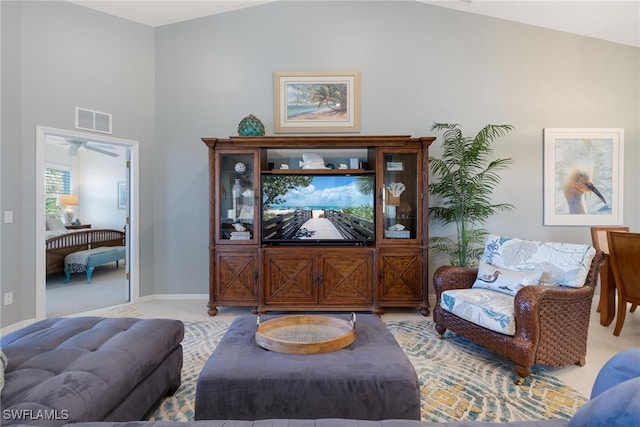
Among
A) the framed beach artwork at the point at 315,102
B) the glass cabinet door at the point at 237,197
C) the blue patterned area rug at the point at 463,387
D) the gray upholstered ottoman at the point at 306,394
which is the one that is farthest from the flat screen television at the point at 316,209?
the gray upholstered ottoman at the point at 306,394

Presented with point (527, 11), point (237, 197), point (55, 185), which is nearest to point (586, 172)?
point (527, 11)

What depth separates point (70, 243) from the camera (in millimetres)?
4828

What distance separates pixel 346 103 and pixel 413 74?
0.92 m

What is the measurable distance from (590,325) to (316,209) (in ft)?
10.1

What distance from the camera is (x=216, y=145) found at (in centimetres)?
334

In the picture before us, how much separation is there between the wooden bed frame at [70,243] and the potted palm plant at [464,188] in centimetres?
547

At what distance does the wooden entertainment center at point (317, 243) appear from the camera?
3.31m

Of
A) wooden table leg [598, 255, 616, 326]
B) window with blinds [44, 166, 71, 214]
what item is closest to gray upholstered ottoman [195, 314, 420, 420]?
wooden table leg [598, 255, 616, 326]

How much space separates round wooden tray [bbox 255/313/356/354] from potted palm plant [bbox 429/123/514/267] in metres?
2.12

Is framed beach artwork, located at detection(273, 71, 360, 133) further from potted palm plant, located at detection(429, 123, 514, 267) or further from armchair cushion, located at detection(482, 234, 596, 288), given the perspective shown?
armchair cushion, located at detection(482, 234, 596, 288)

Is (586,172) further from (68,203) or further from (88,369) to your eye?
(68,203)

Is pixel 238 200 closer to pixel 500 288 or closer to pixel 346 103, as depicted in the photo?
pixel 346 103

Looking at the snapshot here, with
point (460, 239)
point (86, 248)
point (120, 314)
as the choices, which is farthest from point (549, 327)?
point (86, 248)

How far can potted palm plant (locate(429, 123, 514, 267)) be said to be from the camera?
3.41 meters
